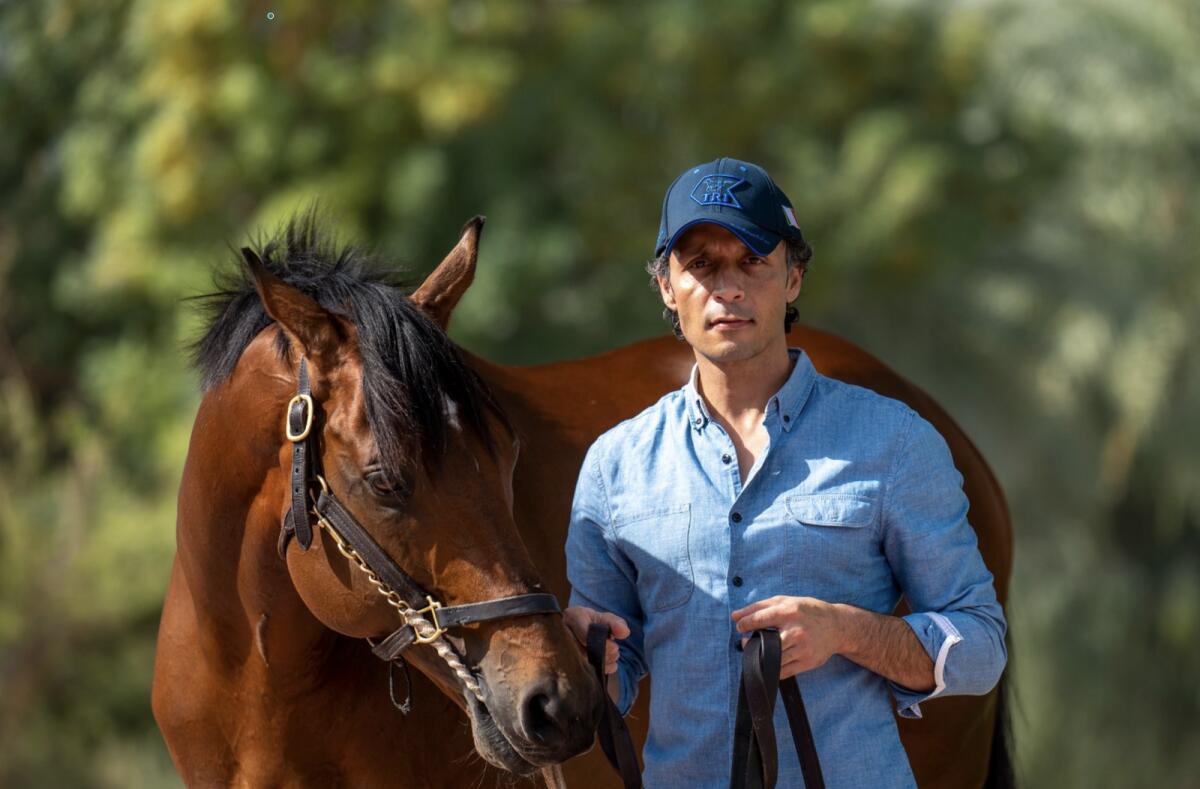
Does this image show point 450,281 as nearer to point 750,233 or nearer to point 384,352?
point 384,352

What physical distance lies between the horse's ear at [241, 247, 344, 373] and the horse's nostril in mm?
773

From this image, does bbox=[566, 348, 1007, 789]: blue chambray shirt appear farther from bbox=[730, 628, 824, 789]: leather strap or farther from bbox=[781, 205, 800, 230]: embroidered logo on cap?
bbox=[781, 205, 800, 230]: embroidered logo on cap

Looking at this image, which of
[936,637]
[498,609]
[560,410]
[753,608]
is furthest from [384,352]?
[560,410]

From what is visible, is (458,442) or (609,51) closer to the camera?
(458,442)

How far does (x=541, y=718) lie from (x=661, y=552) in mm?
368

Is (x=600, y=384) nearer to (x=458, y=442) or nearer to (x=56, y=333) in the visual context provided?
(x=458, y=442)

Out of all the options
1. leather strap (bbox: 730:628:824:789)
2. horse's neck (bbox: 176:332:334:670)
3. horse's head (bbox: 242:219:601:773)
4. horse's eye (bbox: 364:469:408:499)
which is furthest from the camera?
horse's neck (bbox: 176:332:334:670)

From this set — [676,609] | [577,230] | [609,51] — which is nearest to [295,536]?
[676,609]

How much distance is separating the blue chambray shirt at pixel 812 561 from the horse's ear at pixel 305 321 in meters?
0.71

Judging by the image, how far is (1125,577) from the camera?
10.7 metres

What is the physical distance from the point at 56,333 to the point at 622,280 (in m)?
4.47

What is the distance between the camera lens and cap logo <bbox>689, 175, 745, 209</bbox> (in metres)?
2.11

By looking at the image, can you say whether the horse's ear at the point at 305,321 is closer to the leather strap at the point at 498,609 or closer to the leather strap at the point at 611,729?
the leather strap at the point at 498,609

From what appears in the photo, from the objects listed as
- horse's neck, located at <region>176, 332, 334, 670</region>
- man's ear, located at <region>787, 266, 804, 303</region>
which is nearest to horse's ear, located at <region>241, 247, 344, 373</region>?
horse's neck, located at <region>176, 332, 334, 670</region>
